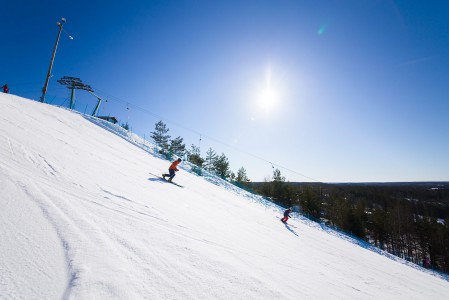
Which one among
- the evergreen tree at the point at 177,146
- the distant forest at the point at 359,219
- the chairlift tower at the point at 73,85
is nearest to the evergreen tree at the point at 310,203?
the distant forest at the point at 359,219

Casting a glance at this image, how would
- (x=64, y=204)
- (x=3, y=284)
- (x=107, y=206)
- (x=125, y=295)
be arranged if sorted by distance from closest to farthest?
(x=3, y=284) → (x=125, y=295) → (x=64, y=204) → (x=107, y=206)

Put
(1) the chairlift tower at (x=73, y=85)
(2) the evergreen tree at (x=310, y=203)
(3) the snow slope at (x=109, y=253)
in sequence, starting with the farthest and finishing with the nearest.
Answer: (2) the evergreen tree at (x=310, y=203), (1) the chairlift tower at (x=73, y=85), (3) the snow slope at (x=109, y=253)

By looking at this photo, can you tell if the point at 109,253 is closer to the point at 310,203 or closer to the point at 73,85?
the point at 73,85

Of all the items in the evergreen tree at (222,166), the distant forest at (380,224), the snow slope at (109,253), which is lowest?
the distant forest at (380,224)

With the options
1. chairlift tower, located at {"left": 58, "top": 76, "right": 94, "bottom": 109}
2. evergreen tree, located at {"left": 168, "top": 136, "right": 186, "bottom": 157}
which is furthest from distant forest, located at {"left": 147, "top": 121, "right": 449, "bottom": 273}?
chairlift tower, located at {"left": 58, "top": 76, "right": 94, "bottom": 109}

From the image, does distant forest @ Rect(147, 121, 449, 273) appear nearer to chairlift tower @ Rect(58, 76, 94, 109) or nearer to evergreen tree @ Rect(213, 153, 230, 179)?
evergreen tree @ Rect(213, 153, 230, 179)

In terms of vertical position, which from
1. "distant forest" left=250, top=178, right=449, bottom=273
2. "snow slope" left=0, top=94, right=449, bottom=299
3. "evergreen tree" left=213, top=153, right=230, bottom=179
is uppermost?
"evergreen tree" left=213, top=153, right=230, bottom=179

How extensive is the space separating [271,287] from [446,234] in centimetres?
6118

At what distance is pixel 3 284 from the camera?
2.22 metres

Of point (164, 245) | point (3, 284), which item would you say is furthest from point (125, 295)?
point (164, 245)

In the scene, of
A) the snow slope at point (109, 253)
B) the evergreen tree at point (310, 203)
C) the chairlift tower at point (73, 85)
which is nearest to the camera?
the snow slope at point (109, 253)

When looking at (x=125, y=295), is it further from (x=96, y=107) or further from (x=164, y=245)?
(x=96, y=107)

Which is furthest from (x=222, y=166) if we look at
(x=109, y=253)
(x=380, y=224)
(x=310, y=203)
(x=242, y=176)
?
(x=109, y=253)

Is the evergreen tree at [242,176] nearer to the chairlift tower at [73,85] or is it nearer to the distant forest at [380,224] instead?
the distant forest at [380,224]
